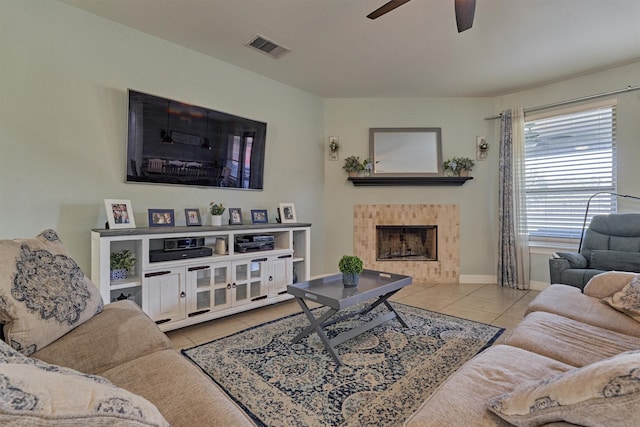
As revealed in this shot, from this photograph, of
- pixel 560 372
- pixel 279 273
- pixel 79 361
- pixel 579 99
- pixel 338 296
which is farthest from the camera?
pixel 579 99

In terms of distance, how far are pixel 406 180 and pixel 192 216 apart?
2876 millimetres

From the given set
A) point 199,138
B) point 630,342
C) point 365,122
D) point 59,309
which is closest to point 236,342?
point 59,309

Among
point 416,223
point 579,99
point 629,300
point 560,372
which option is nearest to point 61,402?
point 560,372

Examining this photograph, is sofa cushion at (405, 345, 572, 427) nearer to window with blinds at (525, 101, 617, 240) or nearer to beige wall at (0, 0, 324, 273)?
beige wall at (0, 0, 324, 273)

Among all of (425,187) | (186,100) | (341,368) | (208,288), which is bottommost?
(341,368)

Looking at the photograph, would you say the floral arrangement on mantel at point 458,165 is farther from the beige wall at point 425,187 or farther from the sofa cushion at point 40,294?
the sofa cushion at point 40,294

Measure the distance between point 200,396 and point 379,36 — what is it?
10.3ft

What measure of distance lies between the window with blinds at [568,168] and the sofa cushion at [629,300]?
7.88 ft

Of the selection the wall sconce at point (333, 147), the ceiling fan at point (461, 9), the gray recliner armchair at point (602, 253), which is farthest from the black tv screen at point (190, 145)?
the gray recliner armchair at point (602, 253)

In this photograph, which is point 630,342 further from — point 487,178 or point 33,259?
point 487,178

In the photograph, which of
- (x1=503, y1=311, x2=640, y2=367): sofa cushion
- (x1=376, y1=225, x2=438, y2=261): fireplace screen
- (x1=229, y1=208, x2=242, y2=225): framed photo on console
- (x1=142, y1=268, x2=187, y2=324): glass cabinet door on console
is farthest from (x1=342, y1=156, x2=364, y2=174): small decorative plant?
(x1=503, y1=311, x2=640, y2=367): sofa cushion

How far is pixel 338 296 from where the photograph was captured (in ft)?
7.18

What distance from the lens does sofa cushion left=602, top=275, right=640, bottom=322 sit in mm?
1745

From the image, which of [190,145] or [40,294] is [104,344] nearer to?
[40,294]
